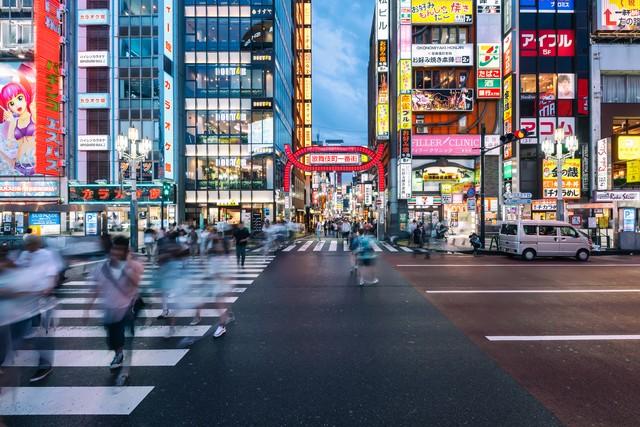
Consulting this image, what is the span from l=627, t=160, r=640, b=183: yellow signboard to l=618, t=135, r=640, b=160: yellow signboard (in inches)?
84.1

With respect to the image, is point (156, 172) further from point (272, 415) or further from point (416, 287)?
point (272, 415)

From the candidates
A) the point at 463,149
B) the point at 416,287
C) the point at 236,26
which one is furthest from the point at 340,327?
the point at 236,26

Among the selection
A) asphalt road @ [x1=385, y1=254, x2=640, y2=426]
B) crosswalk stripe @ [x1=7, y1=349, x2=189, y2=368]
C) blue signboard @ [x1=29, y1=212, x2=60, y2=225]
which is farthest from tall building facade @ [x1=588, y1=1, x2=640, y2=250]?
blue signboard @ [x1=29, y1=212, x2=60, y2=225]

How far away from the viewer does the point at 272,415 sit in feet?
13.6

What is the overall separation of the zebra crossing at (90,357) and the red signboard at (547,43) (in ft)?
119

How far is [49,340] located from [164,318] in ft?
6.84

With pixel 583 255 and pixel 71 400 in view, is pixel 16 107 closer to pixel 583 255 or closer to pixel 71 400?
pixel 71 400

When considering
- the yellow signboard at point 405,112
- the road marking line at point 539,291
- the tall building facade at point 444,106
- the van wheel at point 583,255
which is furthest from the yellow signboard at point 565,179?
the road marking line at point 539,291

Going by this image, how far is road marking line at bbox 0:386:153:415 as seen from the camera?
4305mm

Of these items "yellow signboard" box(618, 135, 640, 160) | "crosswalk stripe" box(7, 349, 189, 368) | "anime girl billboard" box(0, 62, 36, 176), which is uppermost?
"anime girl billboard" box(0, 62, 36, 176)

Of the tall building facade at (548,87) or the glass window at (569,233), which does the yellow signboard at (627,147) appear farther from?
the glass window at (569,233)

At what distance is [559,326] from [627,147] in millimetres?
28071

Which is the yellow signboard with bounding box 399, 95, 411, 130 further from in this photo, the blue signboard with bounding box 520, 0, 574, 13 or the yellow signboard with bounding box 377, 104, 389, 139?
the blue signboard with bounding box 520, 0, 574, 13

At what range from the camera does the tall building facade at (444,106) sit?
1356 inches
